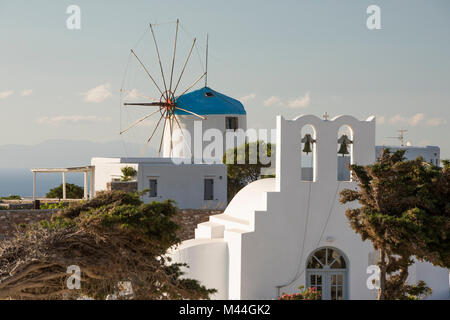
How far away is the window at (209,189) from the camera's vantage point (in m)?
32.1

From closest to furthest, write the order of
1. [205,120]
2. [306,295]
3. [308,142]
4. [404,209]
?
[404,209], [306,295], [308,142], [205,120]

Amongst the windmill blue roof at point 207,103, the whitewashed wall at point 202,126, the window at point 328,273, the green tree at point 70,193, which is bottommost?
the window at point 328,273

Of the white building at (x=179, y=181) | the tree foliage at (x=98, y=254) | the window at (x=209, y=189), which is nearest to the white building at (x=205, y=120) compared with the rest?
the white building at (x=179, y=181)

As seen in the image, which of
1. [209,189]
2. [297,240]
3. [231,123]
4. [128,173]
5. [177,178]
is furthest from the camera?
[231,123]

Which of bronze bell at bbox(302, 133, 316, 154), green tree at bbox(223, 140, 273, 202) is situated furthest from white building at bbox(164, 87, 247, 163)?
bronze bell at bbox(302, 133, 316, 154)

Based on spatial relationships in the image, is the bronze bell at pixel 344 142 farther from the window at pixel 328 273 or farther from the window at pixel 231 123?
the window at pixel 231 123

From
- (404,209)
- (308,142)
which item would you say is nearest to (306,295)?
(404,209)

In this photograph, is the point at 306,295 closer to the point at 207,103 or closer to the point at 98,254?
the point at 98,254

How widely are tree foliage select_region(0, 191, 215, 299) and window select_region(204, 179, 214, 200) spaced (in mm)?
19622

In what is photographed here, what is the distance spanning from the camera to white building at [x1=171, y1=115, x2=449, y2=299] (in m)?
16.8

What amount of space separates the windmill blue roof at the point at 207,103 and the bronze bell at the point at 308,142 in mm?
24215

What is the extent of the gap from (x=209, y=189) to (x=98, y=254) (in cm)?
2077

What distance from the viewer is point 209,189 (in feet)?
105

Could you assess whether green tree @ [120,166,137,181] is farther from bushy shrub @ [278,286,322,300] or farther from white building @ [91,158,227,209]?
bushy shrub @ [278,286,322,300]
